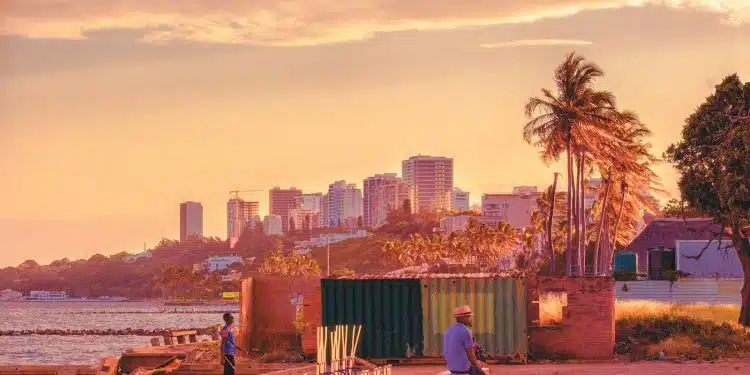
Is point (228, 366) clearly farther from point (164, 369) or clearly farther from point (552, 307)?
point (552, 307)

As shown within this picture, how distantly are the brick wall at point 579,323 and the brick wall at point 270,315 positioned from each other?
768 centimetres

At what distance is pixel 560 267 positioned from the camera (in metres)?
102

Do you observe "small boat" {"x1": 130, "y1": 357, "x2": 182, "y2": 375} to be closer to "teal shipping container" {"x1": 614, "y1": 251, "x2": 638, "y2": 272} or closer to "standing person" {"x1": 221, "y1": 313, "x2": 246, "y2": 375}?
"standing person" {"x1": 221, "y1": 313, "x2": 246, "y2": 375}

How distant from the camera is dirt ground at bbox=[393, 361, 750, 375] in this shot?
37303mm

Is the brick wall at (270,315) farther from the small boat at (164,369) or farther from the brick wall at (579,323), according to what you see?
the brick wall at (579,323)

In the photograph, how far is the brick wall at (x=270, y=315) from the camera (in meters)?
44.2

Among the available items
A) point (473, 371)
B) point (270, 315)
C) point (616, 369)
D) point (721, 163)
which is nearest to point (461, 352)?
point (473, 371)

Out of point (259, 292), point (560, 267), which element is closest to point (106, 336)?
point (560, 267)

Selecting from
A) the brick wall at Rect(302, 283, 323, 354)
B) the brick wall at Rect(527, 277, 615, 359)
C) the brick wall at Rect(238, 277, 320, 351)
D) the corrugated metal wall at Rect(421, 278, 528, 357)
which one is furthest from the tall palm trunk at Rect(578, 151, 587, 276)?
the brick wall at Rect(302, 283, 323, 354)

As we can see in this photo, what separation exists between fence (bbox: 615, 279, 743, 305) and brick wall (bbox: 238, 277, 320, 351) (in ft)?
95.7

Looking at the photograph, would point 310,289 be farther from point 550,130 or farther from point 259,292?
point 550,130

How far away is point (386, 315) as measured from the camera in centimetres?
4191

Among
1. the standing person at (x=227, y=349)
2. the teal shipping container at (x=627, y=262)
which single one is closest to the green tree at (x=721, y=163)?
the standing person at (x=227, y=349)

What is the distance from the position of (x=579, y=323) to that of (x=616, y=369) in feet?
12.0
